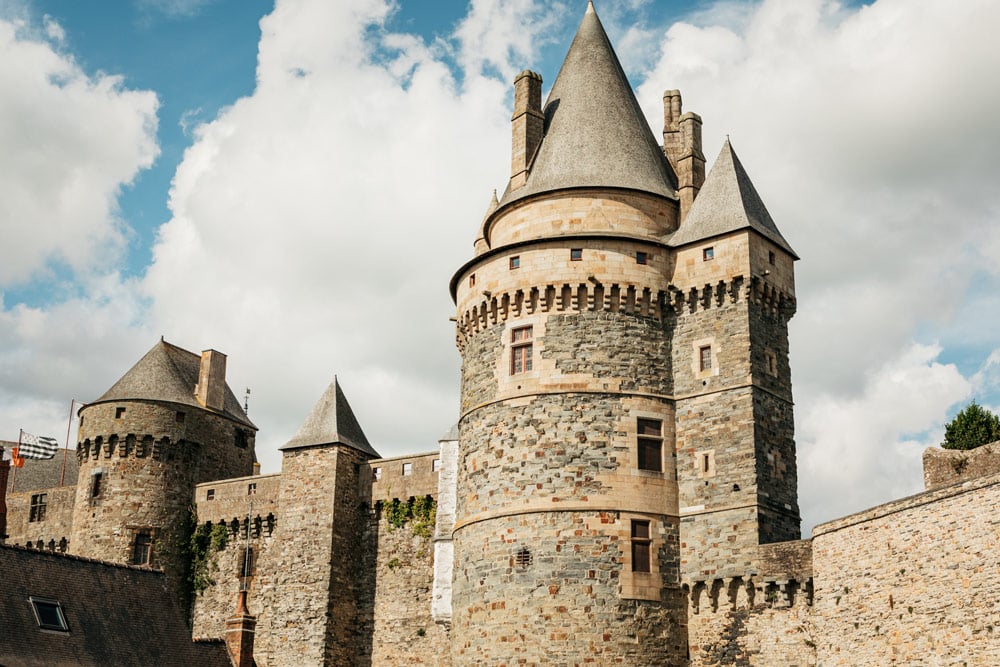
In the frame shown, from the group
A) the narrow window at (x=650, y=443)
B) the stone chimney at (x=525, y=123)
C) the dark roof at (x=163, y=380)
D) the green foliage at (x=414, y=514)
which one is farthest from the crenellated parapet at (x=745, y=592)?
the dark roof at (x=163, y=380)

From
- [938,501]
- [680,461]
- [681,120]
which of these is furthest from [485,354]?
[938,501]

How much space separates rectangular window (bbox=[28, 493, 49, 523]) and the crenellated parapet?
29.0 metres

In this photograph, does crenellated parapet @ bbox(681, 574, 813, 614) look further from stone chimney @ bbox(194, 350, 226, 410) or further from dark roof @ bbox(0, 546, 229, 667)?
stone chimney @ bbox(194, 350, 226, 410)

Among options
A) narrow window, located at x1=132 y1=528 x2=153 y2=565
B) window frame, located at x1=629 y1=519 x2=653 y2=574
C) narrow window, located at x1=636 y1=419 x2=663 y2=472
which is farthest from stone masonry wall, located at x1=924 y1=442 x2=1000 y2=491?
narrow window, located at x1=132 y1=528 x2=153 y2=565

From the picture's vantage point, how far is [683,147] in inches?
1323

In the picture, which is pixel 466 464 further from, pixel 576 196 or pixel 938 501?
pixel 938 501

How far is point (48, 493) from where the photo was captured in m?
48.0

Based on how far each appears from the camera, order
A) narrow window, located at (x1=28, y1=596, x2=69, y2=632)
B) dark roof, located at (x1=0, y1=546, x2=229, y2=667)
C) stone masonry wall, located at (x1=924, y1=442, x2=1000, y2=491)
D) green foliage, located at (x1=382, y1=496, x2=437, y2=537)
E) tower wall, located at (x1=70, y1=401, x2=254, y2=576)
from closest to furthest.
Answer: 1. dark roof, located at (x1=0, y1=546, x2=229, y2=667)
2. narrow window, located at (x1=28, y1=596, x2=69, y2=632)
3. stone masonry wall, located at (x1=924, y1=442, x2=1000, y2=491)
4. green foliage, located at (x1=382, y1=496, x2=437, y2=537)
5. tower wall, located at (x1=70, y1=401, x2=254, y2=576)

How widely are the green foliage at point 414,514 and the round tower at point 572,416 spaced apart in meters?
6.71

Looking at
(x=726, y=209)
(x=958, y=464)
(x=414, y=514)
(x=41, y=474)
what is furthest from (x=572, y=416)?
(x=41, y=474)

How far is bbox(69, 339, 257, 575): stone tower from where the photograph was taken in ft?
140

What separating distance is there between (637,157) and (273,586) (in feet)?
59.1

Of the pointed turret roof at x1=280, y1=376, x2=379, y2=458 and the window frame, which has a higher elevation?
the pointed turret roof at x1=280, y1=376, x2=379, y2=458

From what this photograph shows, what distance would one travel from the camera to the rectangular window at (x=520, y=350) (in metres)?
30.8
